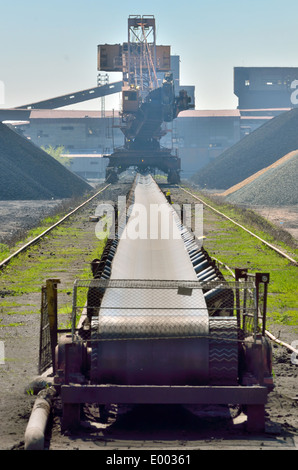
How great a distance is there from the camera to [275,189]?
40156 mm

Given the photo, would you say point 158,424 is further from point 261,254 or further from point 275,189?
point 275,189

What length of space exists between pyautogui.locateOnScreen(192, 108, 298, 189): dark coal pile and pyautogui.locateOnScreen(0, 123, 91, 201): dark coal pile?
12548 mm

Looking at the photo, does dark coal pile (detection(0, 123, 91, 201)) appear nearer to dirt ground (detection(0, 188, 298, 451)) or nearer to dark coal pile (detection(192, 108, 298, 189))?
dark coal pile (detection(192, 108, 298, 189))

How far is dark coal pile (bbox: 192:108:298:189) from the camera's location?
6150 cm

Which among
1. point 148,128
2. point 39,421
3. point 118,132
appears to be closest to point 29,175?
point 148,128

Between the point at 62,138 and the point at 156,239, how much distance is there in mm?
85014

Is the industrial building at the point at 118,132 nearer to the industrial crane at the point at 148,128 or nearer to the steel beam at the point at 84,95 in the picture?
the steel beam at the point at 84,95

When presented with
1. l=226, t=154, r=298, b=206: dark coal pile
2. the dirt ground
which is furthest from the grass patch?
l=226, t=154, r=298, b=206: dark coal pile

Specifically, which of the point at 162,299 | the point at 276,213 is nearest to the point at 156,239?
the point at 162,299

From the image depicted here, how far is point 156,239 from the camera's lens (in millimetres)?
15375

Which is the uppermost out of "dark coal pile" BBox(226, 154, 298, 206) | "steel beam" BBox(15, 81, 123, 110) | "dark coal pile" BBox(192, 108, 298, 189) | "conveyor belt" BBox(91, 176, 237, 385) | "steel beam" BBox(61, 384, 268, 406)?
"steel beam" BBox(15, 81, 123, 110)

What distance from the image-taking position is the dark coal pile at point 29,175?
45031mm

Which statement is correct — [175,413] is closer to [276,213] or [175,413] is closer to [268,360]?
[268,360]

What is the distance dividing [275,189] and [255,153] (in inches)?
1016
